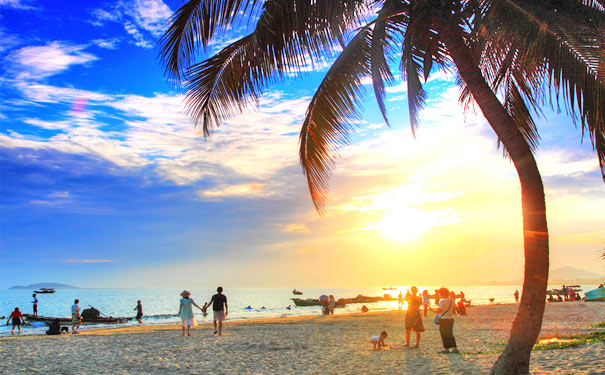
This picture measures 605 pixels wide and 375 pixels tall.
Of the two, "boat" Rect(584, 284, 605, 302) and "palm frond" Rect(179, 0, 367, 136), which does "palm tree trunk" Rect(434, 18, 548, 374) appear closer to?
"palm frond" Rect(179, 0, 367, 136)

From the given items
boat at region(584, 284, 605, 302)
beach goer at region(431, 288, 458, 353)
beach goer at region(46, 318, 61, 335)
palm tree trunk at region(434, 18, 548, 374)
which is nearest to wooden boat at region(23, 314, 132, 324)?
beach goer at region(46, 318, 61, 335)

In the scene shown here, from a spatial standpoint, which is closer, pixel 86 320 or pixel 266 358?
pixel 266 358

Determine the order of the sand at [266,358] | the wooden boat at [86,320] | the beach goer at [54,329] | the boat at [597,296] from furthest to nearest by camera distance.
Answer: the boat at [597,296], the wooden boat at [86,320], the beach goer at [54,329], the sand at [266,358]

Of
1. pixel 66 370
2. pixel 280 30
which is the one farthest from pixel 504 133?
pixel 66 370

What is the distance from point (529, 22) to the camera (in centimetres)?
510

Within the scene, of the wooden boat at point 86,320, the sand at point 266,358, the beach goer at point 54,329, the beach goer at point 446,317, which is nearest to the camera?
the sand at point 266,358

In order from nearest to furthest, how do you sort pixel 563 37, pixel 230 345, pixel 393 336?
pixel 563 37, pixel 230 345, pixel 393 336

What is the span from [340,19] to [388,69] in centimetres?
131

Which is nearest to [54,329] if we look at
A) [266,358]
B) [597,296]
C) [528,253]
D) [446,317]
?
[266,358]

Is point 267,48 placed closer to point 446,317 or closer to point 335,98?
point 335,98

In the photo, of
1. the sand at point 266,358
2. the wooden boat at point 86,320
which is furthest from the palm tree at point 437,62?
the wooden boat at point 86,320

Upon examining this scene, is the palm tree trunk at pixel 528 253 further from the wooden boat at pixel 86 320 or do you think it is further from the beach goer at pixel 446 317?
the wooden boat at pixel 86 320

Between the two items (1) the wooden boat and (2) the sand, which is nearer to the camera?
(2) the sand

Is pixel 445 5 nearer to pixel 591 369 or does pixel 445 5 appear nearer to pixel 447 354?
pixel 591 369
